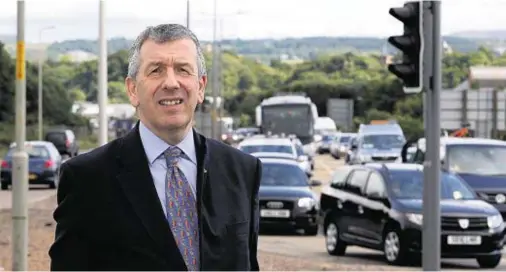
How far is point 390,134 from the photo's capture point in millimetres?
53156

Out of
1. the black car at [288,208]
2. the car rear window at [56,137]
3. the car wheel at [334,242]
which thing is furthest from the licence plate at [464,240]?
the car rear window at [56,137]

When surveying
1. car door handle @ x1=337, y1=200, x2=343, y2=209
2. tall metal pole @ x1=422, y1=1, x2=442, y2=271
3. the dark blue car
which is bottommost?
the dark blue car

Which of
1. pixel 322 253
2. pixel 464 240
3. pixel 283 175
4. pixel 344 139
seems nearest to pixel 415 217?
pixel 464 240

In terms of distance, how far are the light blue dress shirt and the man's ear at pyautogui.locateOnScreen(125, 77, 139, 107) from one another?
0.07 meters

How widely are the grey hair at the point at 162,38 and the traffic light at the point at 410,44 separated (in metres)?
8.99

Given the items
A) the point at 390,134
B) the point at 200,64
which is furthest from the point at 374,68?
the point at 200,64

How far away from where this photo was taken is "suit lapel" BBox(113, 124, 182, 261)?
3.89 m

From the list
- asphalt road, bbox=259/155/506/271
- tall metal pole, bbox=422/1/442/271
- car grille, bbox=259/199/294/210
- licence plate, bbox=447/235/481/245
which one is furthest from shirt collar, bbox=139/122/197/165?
car grille, bbox=259/199/294/210

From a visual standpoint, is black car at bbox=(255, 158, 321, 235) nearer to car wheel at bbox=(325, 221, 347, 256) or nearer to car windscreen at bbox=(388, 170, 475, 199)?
car wheel at bbox=(325, 221, 347, 256)

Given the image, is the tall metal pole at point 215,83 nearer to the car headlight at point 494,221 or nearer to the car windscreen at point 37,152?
the car windscreen at point 37,152

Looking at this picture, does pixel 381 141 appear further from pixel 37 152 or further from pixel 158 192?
pixel 158 192

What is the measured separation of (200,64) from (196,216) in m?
0.46

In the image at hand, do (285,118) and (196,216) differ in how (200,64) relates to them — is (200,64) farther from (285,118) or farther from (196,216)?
(285,118)

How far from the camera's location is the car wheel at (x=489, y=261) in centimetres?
1903
